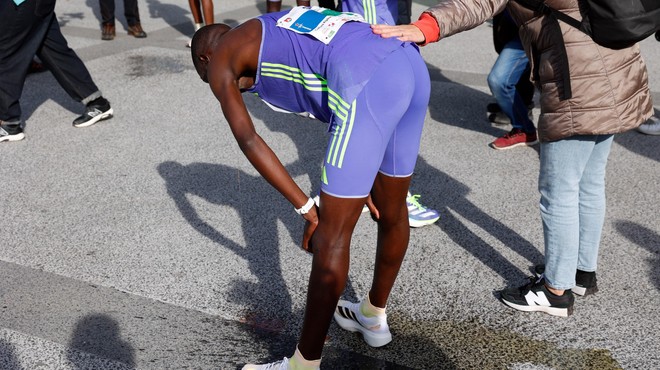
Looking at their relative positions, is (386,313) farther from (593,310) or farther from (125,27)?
(125,27)

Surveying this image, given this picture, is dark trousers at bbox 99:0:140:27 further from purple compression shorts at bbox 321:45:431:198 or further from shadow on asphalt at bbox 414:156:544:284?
purple compression shorts at bbox 321:45:431:198

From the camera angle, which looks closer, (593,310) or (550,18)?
(550,18)

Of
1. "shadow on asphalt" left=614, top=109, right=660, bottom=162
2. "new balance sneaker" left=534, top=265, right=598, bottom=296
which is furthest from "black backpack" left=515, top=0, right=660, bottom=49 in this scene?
"shadow on asphalt" left=614, top=109, right=660, bottom=162

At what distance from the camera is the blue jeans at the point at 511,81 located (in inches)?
210

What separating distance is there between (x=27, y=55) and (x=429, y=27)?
4.05 meters

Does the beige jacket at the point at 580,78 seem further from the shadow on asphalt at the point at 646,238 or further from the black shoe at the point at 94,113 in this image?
the black shoe at the point at 94,113

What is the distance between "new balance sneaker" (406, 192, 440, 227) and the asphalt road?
58 mm

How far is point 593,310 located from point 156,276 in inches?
82.6

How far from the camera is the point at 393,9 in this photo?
14.4ft

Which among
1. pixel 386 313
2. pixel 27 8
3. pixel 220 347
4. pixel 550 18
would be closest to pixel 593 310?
pixel 386 313

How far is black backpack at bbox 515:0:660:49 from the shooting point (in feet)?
8.80

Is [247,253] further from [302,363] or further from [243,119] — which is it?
[243,119]

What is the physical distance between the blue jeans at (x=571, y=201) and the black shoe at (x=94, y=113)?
400cm

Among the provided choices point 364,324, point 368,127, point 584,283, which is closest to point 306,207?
point 368,127
